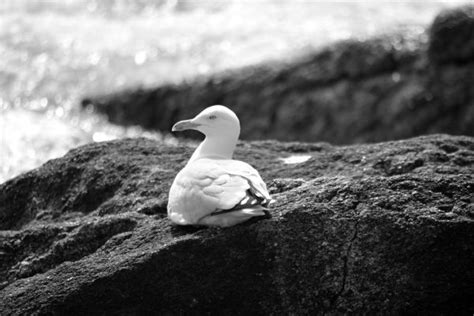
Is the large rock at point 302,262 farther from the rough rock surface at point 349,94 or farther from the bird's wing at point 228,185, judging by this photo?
the rough rock surface at point 349,94

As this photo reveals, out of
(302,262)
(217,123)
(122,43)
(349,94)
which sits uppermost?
(217,123)

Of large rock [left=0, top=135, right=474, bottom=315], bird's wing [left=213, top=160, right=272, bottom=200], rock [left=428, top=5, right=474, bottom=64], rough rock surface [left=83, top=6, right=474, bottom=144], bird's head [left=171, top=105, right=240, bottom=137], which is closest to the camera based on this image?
large rock [left=0, top=135, right=474, bottom=315]

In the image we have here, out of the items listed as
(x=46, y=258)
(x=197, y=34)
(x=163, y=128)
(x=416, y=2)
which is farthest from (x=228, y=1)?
(x=46, y=258)

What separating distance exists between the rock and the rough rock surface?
0.01 metres

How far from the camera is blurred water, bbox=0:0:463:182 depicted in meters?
12.6

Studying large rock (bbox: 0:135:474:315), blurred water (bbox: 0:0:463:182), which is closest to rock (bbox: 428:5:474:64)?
blurred water (bbox: 0:0:463:182)

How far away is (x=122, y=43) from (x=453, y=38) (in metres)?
5.39

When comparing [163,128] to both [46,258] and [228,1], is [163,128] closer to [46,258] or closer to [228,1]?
[228,1]

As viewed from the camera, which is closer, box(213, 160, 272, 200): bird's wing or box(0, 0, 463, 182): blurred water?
box(213, 160, 272, 200): bird's wing

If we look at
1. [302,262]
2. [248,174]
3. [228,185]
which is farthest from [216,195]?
[302,262]

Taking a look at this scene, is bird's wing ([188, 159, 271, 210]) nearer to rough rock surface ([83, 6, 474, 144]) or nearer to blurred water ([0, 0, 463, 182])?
blurred water ([0, 0, 463, 182])

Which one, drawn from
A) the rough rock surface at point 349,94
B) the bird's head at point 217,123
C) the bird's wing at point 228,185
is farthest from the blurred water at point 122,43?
the bird's wing at point 228,185

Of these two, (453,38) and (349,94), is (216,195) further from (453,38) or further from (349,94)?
(453,38)

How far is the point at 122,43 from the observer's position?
15.2 m
